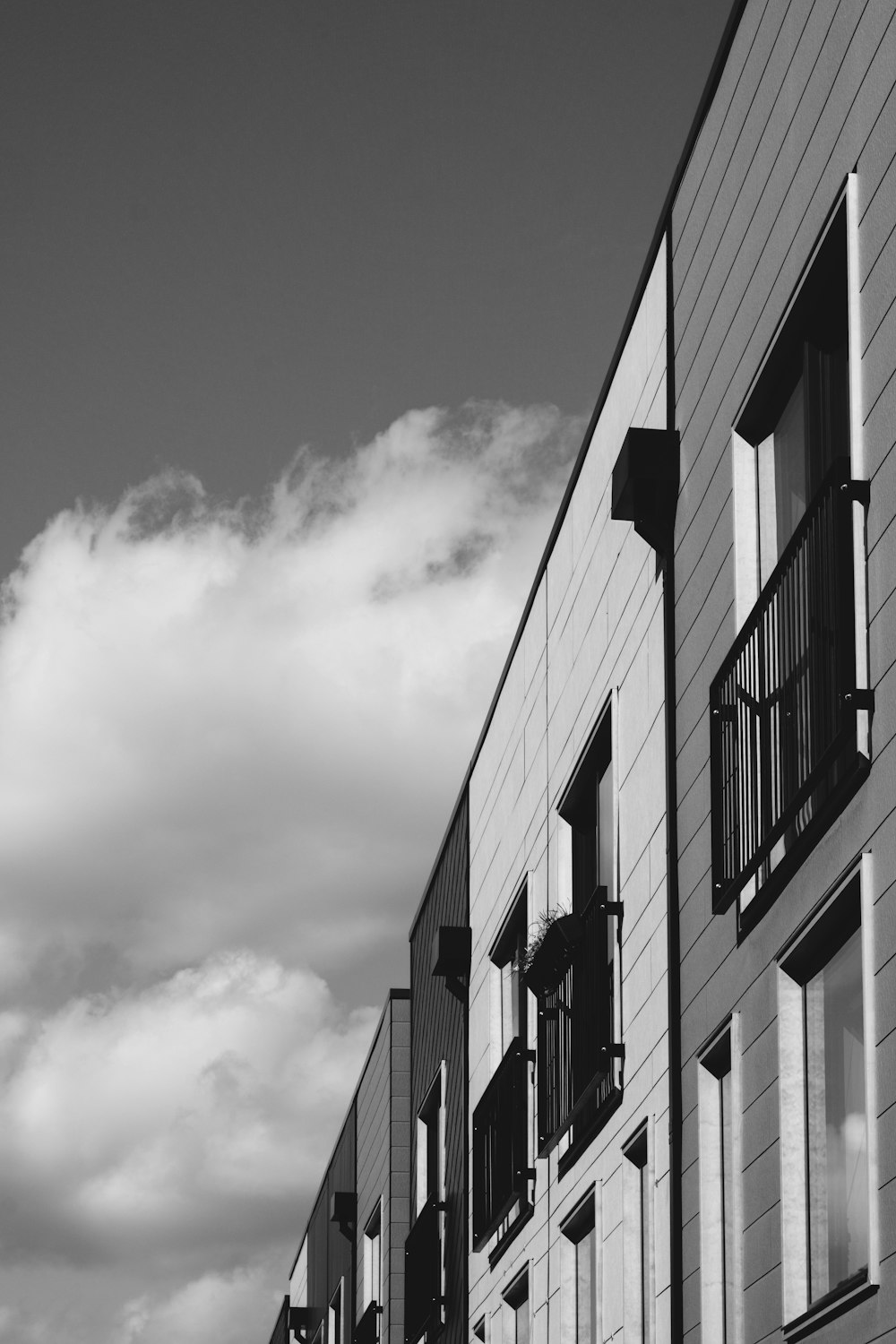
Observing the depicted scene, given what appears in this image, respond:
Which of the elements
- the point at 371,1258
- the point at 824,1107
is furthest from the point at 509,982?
the point at 371,1258

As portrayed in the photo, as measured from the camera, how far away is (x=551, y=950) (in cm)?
1434

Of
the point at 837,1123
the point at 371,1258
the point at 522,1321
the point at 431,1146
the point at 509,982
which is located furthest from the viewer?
the point at 371,1258

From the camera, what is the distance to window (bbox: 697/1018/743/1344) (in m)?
9.91

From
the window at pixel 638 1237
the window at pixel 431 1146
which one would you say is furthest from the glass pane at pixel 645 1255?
the window at pixel 431 1146

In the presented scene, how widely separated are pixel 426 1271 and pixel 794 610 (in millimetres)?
13535

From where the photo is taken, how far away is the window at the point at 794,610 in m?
8.34

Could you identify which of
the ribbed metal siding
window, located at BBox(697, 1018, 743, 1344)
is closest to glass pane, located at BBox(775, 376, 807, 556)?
window, located at BBox(697, 1018, 743, 1344)

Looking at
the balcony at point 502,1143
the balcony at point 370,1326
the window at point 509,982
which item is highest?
the window at point 509,982

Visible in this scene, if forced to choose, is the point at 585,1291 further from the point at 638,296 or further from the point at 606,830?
the point at 638,296

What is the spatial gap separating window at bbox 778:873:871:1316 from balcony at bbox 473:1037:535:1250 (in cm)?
680

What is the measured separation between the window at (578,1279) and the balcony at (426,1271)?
19.7ft

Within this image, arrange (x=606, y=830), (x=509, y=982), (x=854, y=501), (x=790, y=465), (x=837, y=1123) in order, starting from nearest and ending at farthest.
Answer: (x=854, y=501) < (x=837, y=1123) < (x=790, y=465) < (x=606, y=830) < (x=509, y=982)

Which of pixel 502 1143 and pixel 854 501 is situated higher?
pixel 854 501

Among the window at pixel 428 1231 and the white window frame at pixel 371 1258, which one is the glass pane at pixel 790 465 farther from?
the white window frame at pixel 371 1258
